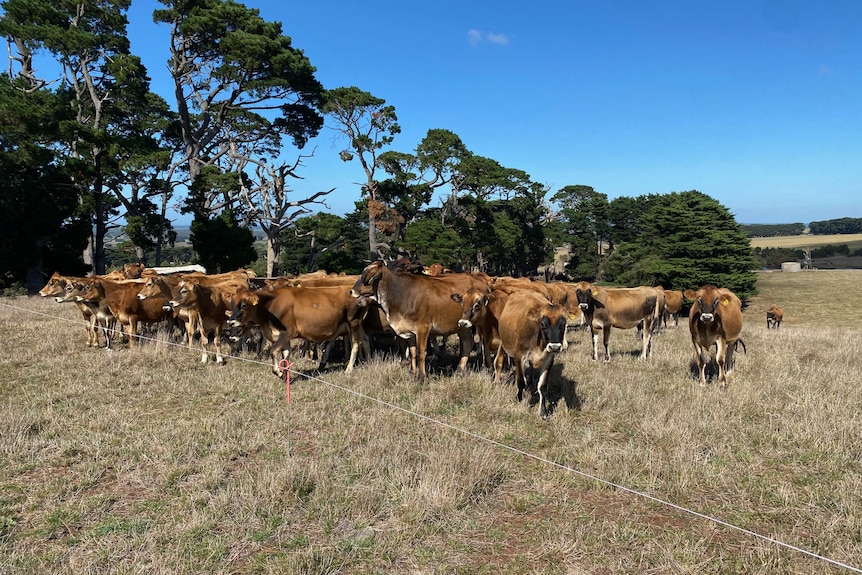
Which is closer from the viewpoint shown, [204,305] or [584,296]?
[204,305]

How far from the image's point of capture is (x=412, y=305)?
9242 millimetres

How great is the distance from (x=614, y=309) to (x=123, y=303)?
11.9 metres

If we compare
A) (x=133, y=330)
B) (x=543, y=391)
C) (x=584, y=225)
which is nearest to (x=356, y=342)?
(x=543, y=391)

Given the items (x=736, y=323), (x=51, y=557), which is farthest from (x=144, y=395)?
(x=736, y=323)

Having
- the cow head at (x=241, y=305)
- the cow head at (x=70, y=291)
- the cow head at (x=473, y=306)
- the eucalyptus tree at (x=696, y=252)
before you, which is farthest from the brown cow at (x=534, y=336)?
the eucalyptus tree at (x=696, y=252)

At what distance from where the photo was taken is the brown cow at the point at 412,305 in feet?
29.8

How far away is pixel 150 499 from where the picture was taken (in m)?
4.74

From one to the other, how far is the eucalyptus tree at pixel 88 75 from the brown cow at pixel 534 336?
84.6 ft

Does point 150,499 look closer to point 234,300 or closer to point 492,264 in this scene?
point 234,300

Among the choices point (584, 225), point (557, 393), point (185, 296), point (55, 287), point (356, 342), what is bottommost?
point (557, 393)

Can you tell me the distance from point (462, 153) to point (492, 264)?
773 inches

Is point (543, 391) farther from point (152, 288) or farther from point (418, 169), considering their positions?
point (418, 169)

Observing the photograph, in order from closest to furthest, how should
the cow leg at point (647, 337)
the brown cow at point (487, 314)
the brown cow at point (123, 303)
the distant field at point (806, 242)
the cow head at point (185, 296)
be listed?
the brown cow at point (487, 314) < the cow head at point (185, 296) < the brown cow at point (123, 303) < the cow leg at point (647, 337) < the distant field at point (806, 242)

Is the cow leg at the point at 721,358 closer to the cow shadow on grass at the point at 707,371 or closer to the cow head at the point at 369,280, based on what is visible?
the cow shadow on grass at the point at 707,371
